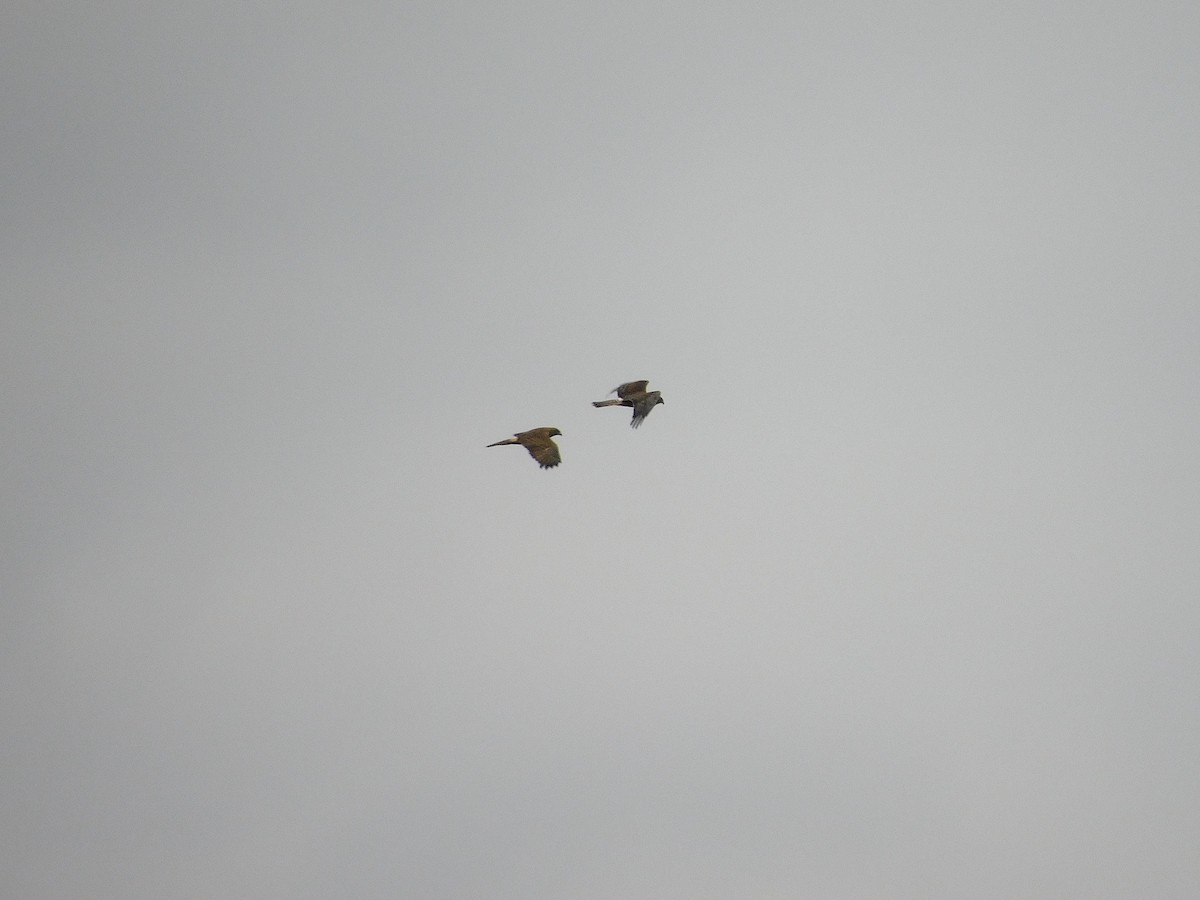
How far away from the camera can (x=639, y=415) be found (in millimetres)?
52188

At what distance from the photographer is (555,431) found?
53.8 meters

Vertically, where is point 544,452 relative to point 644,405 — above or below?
below

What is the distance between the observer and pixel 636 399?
175 feet

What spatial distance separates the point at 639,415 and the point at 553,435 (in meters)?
4.68

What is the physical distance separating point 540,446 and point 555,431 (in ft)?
4.88

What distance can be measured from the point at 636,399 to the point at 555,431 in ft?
14.6

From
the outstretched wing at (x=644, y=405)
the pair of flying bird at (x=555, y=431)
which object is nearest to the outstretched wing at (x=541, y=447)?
the pair of flying bird at (x=555, y=431)

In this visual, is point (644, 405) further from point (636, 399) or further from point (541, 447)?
point (541, 447)

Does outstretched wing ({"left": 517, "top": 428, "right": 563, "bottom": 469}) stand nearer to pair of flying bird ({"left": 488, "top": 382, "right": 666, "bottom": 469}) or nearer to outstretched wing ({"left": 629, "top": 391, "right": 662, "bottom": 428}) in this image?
pair of flying bird ({"left": 488, "top": 382, "right": 666, "bottom": 469})

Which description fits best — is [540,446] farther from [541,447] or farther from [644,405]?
[644,405]

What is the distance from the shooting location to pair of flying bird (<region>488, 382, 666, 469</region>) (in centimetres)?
5244

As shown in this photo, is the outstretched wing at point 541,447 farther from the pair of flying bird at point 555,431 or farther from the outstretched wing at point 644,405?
the outstretched wing at point 644,405

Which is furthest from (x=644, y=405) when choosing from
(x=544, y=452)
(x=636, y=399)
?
(x=544, y=452)

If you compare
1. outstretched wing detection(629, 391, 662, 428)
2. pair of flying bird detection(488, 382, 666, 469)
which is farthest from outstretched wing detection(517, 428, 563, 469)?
outstretched wing detection(629, 391, 662, 428)
